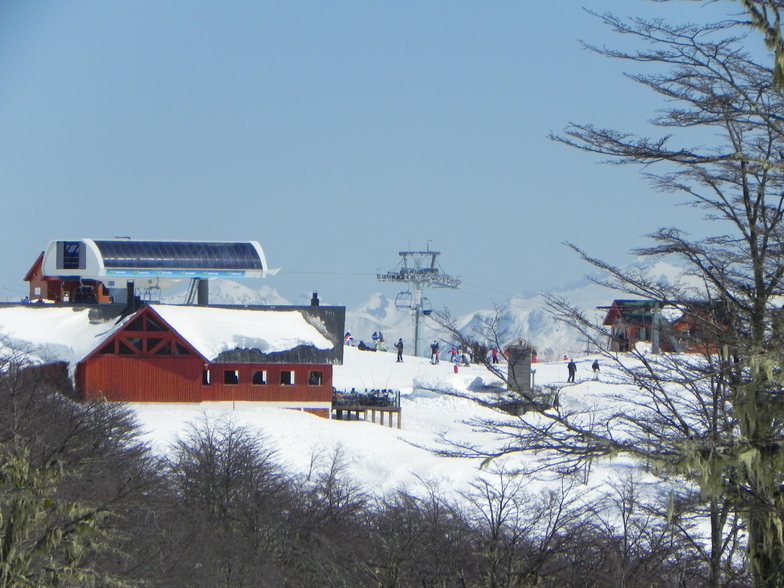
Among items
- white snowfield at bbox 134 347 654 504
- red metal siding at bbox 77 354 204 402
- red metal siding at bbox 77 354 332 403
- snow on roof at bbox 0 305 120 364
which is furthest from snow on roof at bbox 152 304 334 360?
snow on roof at bbox 0 305 120 364

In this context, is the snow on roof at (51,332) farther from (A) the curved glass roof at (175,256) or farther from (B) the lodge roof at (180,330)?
(A) the curved glass roof at (175,256)

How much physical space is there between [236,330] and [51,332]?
25.7 ft

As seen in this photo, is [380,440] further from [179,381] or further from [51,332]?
[51,332]

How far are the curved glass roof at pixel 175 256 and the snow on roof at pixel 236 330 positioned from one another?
2.69 meters

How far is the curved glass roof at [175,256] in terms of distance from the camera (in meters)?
47.6

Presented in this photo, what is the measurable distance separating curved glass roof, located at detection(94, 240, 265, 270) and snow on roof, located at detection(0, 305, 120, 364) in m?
3.54

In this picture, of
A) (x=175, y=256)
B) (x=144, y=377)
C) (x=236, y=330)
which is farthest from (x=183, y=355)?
(x=175, y=256)

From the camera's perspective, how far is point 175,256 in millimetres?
47750

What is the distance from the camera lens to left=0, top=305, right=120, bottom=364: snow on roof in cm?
4112

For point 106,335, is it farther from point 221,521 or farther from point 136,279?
point 221,521

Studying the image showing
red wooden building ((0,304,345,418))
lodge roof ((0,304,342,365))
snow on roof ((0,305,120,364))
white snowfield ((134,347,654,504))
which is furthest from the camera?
lodge roof ((0,304,342,365))

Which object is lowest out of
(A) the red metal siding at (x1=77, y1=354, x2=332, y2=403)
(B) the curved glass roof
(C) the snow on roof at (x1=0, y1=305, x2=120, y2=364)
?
(A) the red metal siding at (x1=77, y1=354, x2=332, y2=403)

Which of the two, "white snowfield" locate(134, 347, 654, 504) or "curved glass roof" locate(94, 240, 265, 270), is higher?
"curved glass roof" locate(94, 240, 265, 270)

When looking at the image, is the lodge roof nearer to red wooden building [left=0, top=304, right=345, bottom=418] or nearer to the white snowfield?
red wooden building [left=0, top=304, right=345, bottom=418]
